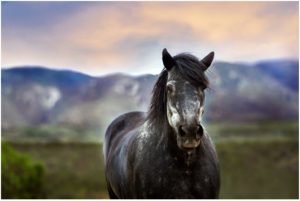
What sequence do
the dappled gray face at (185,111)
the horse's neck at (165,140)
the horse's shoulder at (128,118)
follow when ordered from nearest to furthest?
1. the dappled gray face at (185,111)
2. the horse's neck at (165,140)
3. the horse's shoulder at (128,118)

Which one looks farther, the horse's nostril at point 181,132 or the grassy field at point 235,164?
the grassy field at point 235,164

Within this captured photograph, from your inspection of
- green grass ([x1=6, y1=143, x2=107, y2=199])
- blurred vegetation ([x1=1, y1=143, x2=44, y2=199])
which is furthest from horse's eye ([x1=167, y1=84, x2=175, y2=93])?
blurred vegetation ([x1=1, y1=143, x2=44, y2=199])

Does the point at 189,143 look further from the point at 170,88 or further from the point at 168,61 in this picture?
the point at 168,61

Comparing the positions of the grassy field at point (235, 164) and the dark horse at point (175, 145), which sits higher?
the dark horse at point (175, 145)

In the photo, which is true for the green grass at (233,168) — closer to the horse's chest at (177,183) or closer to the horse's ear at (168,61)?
the horse's chest at (177,183)

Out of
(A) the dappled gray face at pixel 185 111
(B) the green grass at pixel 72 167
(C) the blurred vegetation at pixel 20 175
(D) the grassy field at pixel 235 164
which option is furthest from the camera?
(C) the blurred vegetation at pixel 20 175

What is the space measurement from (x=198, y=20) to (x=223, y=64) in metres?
0.61

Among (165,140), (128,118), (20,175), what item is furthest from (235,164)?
(165,140)

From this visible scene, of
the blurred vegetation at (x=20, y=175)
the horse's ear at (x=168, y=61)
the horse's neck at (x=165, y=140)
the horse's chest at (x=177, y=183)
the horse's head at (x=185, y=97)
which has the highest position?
the horse's ear at (x=168, y=61)

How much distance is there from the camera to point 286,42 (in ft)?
22.2

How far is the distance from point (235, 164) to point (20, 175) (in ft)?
11.7

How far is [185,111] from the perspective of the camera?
84.0 inches

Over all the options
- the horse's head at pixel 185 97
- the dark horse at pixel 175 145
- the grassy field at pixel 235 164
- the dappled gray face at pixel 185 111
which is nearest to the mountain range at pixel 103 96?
the grassy field at pixel 235 164

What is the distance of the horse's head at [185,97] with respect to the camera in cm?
210
